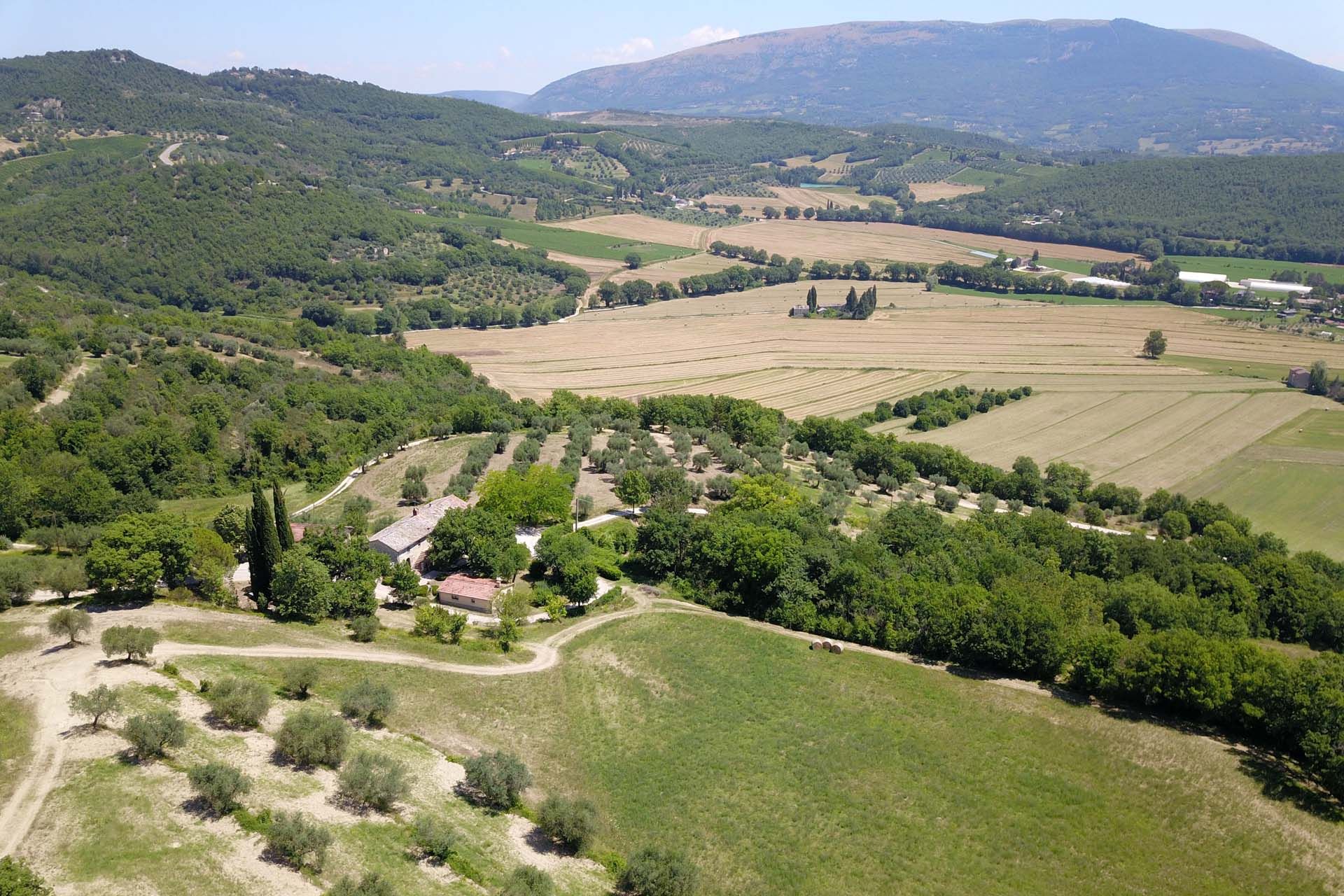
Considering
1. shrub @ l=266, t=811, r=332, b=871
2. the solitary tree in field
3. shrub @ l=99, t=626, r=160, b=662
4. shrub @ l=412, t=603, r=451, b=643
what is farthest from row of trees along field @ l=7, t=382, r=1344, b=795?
→ the solitary tree in field

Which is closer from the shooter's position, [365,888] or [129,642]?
[365,888]

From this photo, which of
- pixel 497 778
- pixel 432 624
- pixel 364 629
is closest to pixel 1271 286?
pixel 432 624

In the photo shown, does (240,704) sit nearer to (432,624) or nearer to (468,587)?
(432,624)

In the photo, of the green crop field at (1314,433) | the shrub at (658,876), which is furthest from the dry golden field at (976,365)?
the shrub at (658,876)

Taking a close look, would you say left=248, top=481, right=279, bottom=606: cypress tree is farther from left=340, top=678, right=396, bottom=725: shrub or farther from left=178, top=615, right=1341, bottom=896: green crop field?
left=340, top=678, right=396, bottom=725: shrub

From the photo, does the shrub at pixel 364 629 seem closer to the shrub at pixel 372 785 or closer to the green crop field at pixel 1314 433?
the shrub at pixel 372 785

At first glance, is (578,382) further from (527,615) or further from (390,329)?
(527,615)

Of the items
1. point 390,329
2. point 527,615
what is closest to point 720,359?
point 390,329
